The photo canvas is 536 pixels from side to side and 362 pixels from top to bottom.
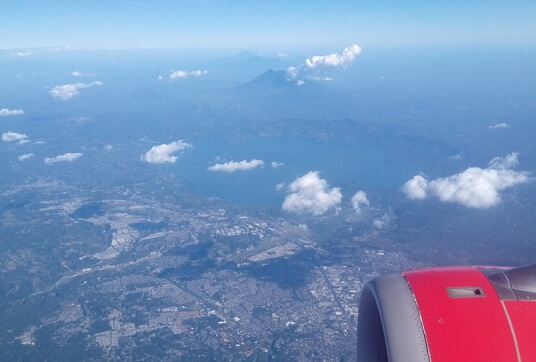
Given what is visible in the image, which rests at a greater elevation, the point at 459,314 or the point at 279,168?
the point at 459,314

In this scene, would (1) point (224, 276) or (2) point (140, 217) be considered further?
(2) point (140, 217)

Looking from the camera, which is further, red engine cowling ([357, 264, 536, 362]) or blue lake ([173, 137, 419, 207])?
blue lake ([173, 137, 419, 207])

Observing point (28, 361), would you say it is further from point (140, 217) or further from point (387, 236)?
point (387, 236)

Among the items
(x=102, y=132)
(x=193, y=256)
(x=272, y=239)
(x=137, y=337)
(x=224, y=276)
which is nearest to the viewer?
(x=137, y=337)

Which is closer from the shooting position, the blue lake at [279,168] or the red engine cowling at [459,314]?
the red engine cowling at [459,314]

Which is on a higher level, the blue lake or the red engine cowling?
the red engine cowling

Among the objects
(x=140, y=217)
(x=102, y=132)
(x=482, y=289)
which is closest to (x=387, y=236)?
(x=140, y=217)

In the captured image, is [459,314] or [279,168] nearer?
[459,314]

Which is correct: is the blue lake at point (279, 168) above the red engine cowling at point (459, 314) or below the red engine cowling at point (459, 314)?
below
